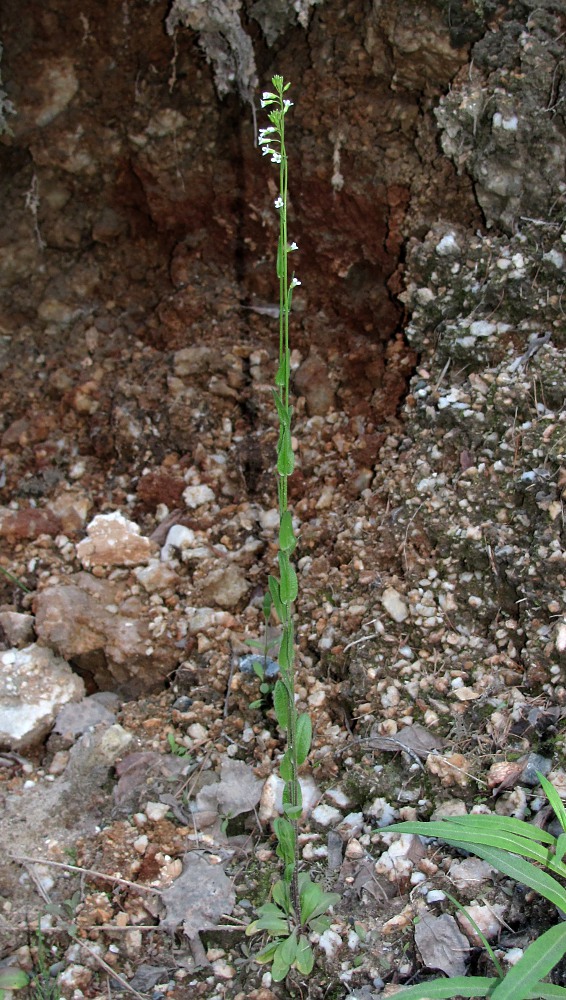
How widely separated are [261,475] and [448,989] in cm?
184

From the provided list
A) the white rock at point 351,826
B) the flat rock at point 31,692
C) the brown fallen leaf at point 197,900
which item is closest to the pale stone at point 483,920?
the white rock at point 351,826

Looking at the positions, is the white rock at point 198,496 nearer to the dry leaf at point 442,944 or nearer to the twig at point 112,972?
the twig at point 112,972

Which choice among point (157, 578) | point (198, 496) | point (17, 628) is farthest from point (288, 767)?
point (198, 496)

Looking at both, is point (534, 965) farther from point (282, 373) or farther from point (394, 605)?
point (282, 373)

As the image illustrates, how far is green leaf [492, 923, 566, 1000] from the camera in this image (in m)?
1.46

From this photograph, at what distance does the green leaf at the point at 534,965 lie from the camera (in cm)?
146

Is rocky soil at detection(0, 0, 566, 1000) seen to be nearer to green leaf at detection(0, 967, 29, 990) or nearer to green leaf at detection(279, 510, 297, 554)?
green leaf at detection(0, 967, 29, 990)

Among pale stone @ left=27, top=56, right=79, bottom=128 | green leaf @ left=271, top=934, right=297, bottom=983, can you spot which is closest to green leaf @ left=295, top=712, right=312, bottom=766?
green leaf @ left=271, top=934, right=297, bottom=983

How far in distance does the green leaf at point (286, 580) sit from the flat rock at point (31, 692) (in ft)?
3.97

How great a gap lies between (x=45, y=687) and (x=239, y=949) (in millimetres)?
1021

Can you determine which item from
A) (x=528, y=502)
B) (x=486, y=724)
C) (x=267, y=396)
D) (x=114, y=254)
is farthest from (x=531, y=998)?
(x=114, y=254)

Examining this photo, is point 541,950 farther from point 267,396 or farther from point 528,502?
point 267,396

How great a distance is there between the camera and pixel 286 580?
165 centimetres

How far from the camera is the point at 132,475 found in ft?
10.2
